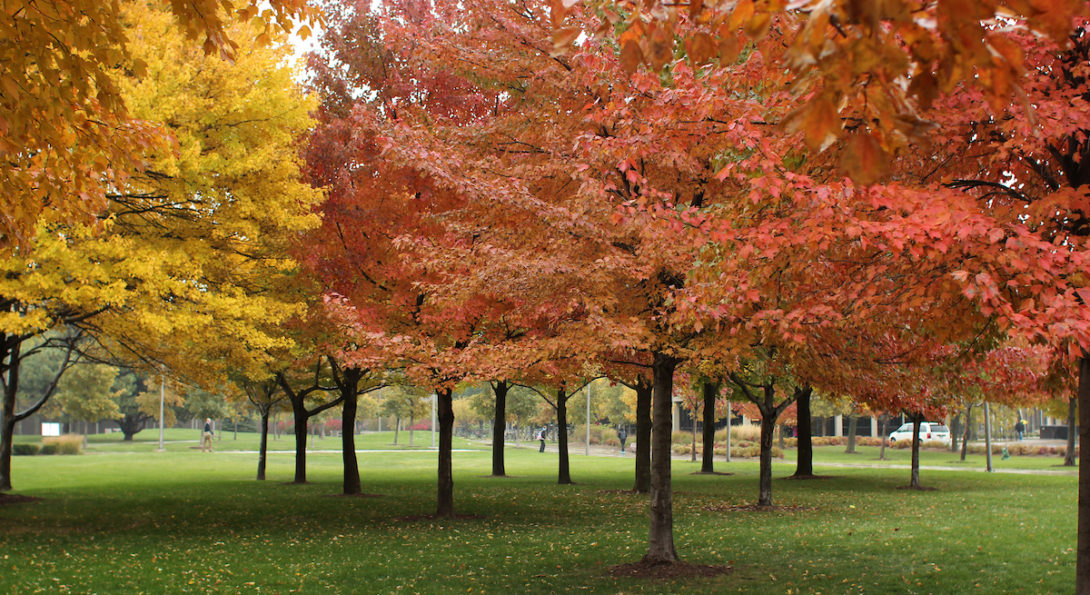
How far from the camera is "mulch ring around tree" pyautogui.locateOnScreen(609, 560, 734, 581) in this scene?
980 centimetres

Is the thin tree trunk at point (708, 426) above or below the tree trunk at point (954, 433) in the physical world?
above

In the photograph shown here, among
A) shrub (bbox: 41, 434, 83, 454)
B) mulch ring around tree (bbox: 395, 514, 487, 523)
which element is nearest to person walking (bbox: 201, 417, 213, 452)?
shrub (bbox: 41, 434, 83, 454)

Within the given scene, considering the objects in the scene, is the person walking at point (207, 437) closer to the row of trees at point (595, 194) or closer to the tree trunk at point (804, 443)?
the row of trees at point (595, 194)

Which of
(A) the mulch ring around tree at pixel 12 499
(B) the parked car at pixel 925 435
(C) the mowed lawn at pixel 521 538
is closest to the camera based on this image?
(C) the mowed lawn at pixel 521 538

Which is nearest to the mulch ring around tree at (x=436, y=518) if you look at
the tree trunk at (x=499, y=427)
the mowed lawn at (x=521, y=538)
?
the mowed lawn at (x=521, y=538)

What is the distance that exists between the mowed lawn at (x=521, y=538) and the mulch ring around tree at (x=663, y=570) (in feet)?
0.85

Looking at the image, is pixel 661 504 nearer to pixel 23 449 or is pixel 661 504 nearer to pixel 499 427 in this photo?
pixel 499 427

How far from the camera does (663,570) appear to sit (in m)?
9.97

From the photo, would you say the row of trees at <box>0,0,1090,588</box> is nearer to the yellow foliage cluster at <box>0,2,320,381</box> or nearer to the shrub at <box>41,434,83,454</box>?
the yellow foliage cluster at <box>0,2,320,381</box>

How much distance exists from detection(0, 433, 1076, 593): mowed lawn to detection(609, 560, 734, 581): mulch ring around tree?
0.85 feet

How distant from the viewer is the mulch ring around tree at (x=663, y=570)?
9797 mm

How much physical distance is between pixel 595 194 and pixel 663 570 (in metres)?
4.68

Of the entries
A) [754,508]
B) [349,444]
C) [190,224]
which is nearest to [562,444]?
[349,444]

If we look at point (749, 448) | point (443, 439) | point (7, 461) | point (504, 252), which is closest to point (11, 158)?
point (504, 252)
